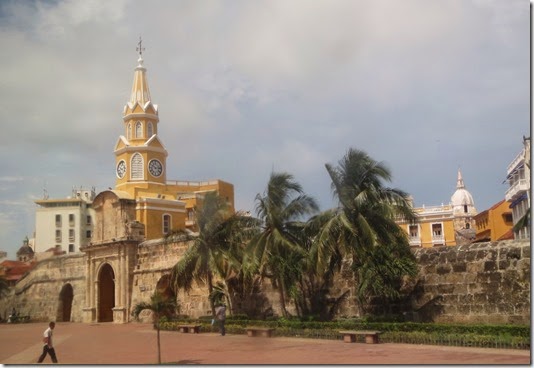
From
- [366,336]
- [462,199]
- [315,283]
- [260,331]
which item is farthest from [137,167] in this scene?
[462,199]

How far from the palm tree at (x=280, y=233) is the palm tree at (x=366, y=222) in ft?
6.18

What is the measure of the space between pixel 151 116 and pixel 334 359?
32.1 m

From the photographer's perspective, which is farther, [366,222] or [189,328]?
[189,328]

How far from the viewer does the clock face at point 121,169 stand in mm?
44031

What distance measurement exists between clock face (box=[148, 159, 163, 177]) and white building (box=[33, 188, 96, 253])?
3054 cm

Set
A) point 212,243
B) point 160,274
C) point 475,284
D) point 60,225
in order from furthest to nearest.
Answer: point 60,225 → point 160,274 → point 212,243 → point 475,284

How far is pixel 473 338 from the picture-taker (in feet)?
50.8

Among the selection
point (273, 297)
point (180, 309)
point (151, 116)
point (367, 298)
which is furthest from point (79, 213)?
point (367, 298)

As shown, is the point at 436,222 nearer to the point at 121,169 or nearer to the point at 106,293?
the point at 121,169

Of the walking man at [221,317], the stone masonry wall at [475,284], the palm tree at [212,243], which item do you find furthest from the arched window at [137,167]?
the stone masonry wall at [475,284]

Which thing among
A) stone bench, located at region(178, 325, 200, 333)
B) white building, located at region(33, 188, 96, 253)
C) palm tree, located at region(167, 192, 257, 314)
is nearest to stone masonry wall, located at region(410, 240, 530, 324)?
palm tree, located at region(167, 192, 257, 314)

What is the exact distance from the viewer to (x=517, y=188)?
36.1 m

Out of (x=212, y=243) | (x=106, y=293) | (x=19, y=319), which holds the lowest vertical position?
(x=19, y=319)

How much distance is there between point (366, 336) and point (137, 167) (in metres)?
29.5
